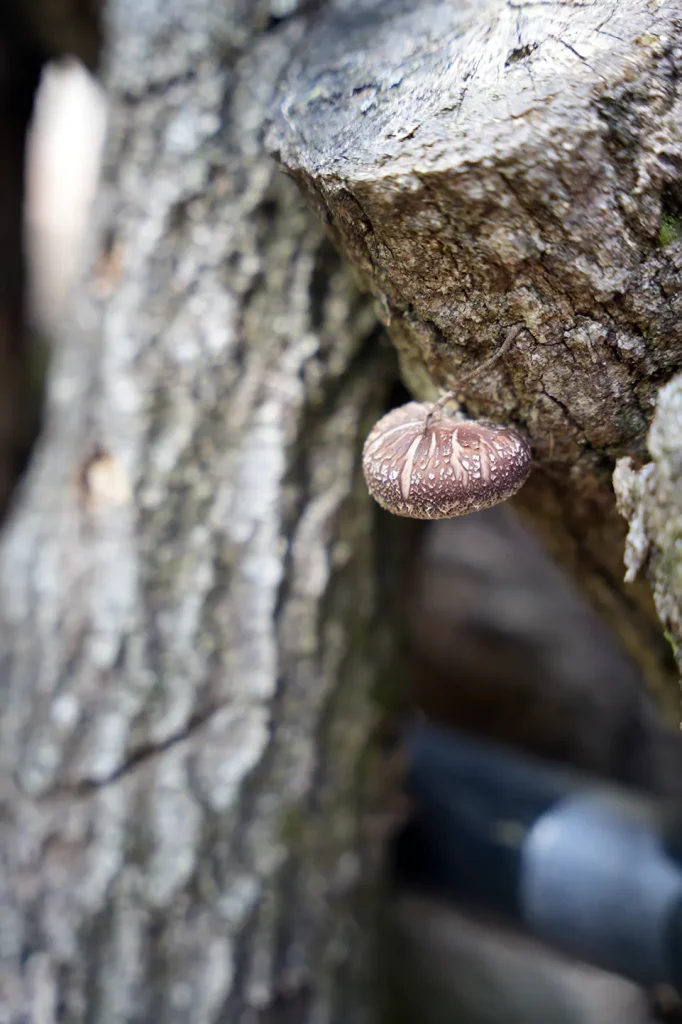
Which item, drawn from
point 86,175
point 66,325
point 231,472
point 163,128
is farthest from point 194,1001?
point 86,175

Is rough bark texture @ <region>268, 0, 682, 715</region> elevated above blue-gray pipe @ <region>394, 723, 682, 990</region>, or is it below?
above

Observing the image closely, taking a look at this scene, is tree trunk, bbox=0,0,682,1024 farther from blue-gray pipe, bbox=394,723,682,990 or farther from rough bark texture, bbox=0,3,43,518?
rough bark texture, bbox=0,3,43,518

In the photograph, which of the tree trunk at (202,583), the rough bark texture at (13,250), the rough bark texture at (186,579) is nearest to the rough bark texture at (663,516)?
the tree trunk at (202,583)

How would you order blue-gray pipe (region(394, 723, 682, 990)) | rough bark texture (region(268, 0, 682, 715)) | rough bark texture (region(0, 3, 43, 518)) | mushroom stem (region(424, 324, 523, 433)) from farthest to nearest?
rough bark texture (region(0, 3, 43, 518)) → blue-gray pipe (region(394, 723, 682, 990)) → mushroom stem (region(424, 324, 523, 433)) → rough bark texture (region(268, 0, 682, 715))

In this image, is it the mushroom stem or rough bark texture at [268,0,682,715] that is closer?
rough bark texture at [268,0,682,715]

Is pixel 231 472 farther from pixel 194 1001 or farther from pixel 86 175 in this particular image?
pixel 86 175

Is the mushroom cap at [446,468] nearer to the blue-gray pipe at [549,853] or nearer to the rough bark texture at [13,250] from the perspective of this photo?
the blue-gray pipe at [549,853]

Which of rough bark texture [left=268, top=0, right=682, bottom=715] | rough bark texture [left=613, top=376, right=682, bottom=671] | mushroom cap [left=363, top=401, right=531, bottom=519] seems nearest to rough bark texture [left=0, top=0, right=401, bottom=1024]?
rough bark texture [left=268, top=0, right=682, bottom=715]
